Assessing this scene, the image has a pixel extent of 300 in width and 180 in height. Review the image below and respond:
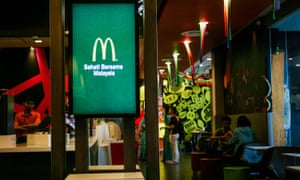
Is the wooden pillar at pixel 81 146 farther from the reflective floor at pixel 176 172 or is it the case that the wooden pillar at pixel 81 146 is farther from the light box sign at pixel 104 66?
the reflective floor at pixel 176 172

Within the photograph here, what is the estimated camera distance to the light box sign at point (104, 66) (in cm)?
348

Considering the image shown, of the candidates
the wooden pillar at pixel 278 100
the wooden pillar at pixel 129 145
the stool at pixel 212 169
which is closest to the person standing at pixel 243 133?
the wooden pillar at pixel 278 100

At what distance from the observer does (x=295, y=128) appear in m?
9.34

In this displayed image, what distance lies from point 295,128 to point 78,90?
674 centimetres

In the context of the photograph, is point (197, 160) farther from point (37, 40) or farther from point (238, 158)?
point (37, 40)

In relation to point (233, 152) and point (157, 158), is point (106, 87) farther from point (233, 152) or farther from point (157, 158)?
point (233, 152)

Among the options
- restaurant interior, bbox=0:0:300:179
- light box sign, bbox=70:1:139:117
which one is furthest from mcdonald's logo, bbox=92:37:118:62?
restaurant interior, bbox=0:0:300:179

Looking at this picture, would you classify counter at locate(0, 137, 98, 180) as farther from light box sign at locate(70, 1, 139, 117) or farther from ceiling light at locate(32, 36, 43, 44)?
ceiling light at locate(32, 36, 43, 44)

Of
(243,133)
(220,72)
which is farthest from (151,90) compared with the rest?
(220,72)

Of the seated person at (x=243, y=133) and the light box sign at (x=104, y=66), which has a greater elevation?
the light box sign at (x=104, y=66)

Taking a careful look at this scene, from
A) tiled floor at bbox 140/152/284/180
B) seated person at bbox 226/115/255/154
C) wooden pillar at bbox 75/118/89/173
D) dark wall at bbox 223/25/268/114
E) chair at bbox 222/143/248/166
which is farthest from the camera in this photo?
tiled floor at bbox 140/152/284/180

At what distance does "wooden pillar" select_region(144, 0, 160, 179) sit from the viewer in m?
3.30

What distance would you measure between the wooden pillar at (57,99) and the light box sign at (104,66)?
20cm

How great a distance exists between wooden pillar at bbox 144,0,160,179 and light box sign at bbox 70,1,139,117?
0.18m
